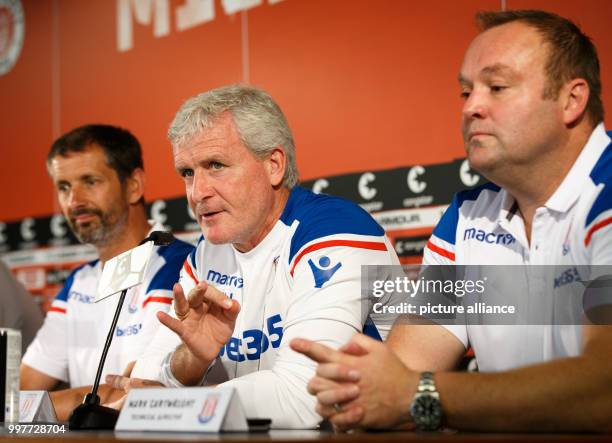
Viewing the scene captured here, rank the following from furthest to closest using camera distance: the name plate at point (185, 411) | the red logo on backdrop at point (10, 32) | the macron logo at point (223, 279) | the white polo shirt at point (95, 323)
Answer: the red logo on backdrop at point (10, 32) → the white polo shirt at point (95, 323) → the macron logo at point (223, 279) → the name plate at point (185, 411)

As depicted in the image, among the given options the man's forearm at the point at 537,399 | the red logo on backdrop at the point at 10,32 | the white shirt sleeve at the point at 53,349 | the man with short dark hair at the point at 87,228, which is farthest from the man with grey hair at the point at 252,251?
the red logo on backdrop at the point at 10,32

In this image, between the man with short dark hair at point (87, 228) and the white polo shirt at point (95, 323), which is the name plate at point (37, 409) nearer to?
the white polo shirt at point (95, 323)

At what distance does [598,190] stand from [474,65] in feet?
1.22

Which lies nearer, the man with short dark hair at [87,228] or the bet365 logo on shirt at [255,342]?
the bet365 logo on shirt at [255,342]

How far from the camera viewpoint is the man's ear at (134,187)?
3.05 m

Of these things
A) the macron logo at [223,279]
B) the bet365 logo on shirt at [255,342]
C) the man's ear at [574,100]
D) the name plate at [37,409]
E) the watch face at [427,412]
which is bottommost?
the name plate at [37,409]

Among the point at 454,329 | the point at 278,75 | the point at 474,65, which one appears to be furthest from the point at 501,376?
the point at 278,75

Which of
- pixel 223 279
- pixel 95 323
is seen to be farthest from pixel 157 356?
pixel 95 323

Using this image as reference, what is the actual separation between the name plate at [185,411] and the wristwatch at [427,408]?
0.27 metres

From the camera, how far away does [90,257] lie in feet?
12.7

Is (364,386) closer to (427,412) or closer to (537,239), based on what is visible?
(427,412)

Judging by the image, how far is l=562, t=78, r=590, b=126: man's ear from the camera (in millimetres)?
1732

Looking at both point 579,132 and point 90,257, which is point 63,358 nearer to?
point 90,257

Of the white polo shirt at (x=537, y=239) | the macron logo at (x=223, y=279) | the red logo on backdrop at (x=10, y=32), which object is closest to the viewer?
the white polo shirt at (x=537, y=239)
